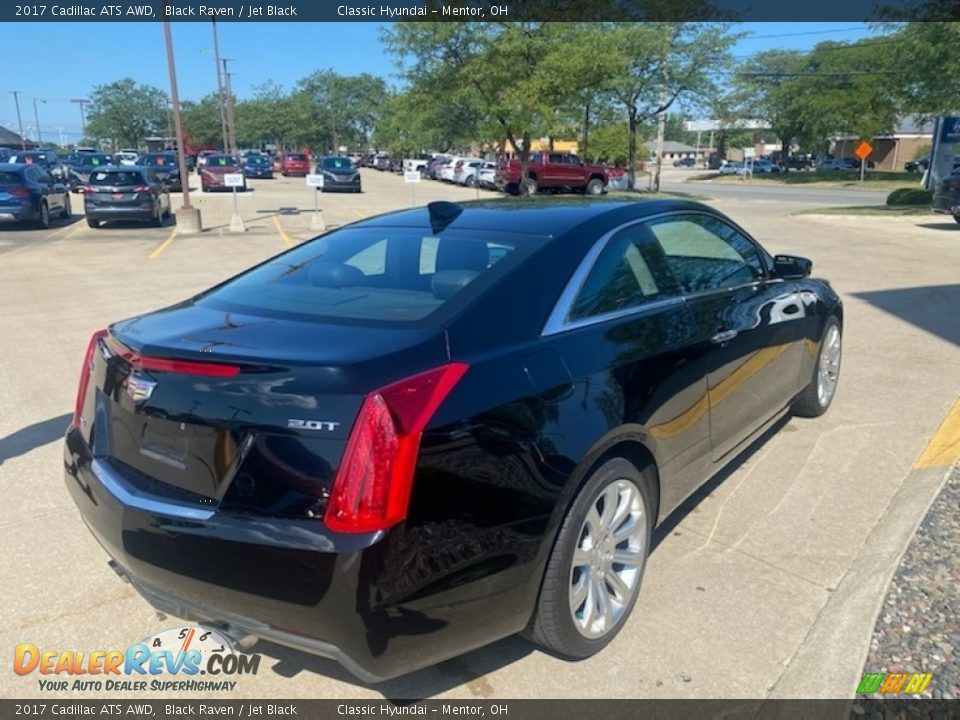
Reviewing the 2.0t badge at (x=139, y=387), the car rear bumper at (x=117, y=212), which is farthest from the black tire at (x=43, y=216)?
the 2.0t badge at (x=139, y=387)

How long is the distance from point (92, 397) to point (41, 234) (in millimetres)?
18825

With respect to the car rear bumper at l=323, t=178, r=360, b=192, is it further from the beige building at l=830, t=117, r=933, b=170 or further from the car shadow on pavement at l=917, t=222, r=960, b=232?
the beige building at l=830, t=117, r=933, b=170

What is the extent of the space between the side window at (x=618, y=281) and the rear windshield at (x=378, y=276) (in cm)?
28

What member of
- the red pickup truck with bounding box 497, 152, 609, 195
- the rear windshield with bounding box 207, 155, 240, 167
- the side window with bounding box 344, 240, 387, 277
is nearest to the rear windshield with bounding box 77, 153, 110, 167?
the rear windshield with bounding box 207, 155, 240, 167

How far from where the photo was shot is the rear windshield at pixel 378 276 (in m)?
2.71

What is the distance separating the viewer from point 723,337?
3.56m

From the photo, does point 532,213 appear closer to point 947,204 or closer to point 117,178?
point 947,204

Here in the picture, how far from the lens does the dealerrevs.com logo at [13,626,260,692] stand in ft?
8.79

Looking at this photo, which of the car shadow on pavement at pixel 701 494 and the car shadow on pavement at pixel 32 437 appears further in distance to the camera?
the car shadow on pavement at pixel 32 437

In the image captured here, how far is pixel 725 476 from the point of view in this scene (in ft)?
14.1

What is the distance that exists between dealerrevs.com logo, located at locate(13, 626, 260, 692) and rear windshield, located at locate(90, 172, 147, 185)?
19.4 metres

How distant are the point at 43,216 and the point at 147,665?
20.3 meters

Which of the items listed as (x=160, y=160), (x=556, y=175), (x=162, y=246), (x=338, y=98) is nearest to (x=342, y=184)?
(x=160, y=160)

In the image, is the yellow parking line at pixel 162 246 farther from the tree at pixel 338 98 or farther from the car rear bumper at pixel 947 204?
the tree at pixel 338 98
